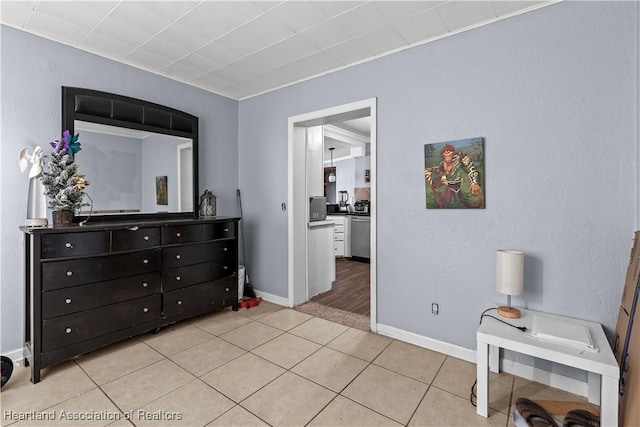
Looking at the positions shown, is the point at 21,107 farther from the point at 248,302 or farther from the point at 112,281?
the point at 248,302

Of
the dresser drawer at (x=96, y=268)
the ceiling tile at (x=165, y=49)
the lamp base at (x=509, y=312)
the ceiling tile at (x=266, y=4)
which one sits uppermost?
the ceiling tile at (x=165, y=49)

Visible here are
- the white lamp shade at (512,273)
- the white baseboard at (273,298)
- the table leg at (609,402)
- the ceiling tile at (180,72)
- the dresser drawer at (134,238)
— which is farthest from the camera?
the white baseboard at (273,298)

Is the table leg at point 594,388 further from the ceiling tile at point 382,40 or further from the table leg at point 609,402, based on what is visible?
the ceiling tile at point 382,40

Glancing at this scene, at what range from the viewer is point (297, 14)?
2219 millimetres

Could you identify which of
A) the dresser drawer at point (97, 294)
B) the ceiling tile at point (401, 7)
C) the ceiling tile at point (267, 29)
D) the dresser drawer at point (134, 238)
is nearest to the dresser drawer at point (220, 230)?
the dresser drawer at point (134, 238)

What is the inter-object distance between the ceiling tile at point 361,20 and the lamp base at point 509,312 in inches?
90.9

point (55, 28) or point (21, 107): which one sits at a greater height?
point (55, 28)

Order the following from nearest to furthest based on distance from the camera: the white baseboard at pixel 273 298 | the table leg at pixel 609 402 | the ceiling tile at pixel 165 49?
the table leg at pixel 609 402, the ceiling tile at pixel 165 49, the white baseboard at pixel 273 298

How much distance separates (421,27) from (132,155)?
115 inches

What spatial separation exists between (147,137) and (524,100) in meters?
3.41

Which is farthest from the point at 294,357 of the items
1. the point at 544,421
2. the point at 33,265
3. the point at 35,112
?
the point at 35,112

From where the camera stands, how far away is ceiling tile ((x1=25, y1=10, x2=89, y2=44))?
2234 millimetres

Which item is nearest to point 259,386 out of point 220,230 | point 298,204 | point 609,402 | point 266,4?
point 220,230

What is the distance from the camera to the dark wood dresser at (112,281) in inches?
83.2
